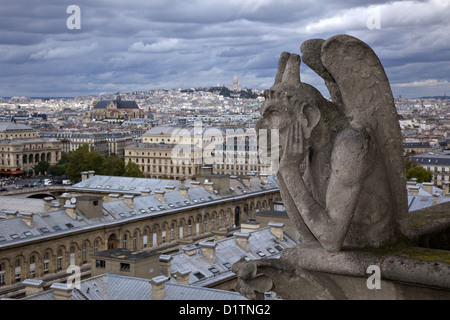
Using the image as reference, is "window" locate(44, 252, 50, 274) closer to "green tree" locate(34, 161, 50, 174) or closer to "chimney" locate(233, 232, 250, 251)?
"chimney" locate(233, 232, 250, 251)

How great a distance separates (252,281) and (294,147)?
3.64ft

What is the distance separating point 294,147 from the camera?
5555mm

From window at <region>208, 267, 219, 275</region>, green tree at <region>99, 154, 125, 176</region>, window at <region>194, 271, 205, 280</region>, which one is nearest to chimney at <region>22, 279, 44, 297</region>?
window at <region>194, 271, 205, 280</region>

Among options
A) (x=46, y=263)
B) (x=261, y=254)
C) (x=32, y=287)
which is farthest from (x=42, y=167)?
(x=32, y=287)

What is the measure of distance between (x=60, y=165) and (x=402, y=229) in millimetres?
113256

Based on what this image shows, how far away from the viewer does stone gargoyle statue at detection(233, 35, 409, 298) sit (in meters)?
5.43

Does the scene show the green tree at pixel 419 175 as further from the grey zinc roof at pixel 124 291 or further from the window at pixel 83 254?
the grey zinc roof at pixel 124 291

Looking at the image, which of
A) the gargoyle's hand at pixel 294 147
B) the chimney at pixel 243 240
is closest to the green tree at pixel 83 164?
the chimney at pixel 243 240

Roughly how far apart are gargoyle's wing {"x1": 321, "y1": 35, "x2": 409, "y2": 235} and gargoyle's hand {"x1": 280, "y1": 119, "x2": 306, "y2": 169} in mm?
441

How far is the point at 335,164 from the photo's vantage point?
5.38 metres

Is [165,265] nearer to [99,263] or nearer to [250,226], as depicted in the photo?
[99,263]

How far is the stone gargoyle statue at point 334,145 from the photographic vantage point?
5426mm
